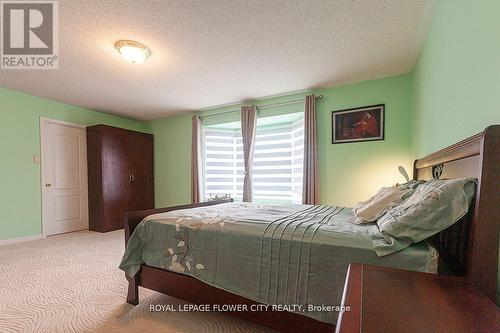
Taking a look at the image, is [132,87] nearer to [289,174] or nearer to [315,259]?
[289,174]

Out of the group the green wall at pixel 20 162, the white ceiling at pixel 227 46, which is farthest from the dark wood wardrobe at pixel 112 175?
the white ceiling at pixel 227 46

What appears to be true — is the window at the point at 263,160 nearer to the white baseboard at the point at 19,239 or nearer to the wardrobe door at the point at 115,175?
the wardrobe door at the point at 115,175

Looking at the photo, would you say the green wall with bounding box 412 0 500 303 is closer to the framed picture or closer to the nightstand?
the nightstand

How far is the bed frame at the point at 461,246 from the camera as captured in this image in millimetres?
771

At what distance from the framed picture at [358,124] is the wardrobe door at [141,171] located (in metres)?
3.89

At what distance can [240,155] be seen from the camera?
4.41m

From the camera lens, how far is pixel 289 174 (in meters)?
3.89

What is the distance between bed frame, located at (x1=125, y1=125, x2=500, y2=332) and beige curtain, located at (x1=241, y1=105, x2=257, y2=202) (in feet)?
7.40

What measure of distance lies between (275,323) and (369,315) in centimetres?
90

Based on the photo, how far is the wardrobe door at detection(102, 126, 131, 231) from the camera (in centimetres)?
402

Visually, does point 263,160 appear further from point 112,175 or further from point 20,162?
point 20,162

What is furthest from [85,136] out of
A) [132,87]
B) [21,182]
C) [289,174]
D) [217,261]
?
[217,261]

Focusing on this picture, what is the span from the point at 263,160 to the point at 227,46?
2232mm

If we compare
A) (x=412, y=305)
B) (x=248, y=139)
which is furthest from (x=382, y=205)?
(x=248, y=139)
